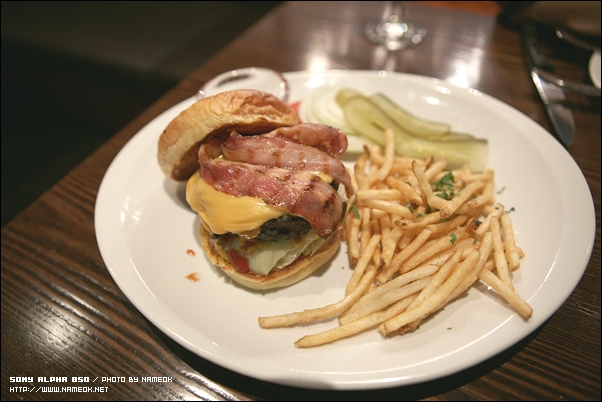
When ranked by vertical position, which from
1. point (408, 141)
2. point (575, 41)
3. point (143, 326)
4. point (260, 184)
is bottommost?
point (143, 326)

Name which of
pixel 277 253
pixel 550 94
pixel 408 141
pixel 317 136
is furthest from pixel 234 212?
pixel 550 94

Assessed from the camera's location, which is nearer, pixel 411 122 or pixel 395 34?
pixel 411 122

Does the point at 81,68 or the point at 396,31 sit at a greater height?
the point at 396,31

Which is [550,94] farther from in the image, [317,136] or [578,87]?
[317,136]

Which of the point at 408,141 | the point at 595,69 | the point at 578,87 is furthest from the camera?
the point at 595,69

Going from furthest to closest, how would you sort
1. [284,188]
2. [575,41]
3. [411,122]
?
[575,41]
[411,122]
[284,188]

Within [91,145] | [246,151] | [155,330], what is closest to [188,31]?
[91,145]

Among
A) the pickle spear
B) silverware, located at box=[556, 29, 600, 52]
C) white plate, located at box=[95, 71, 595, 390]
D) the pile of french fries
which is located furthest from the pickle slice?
silverware, located at box=[556, 29, 600, 52]

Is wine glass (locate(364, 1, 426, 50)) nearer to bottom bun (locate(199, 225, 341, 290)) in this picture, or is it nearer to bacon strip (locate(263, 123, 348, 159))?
bacon strip (locate(263, 123, 348, 159))
